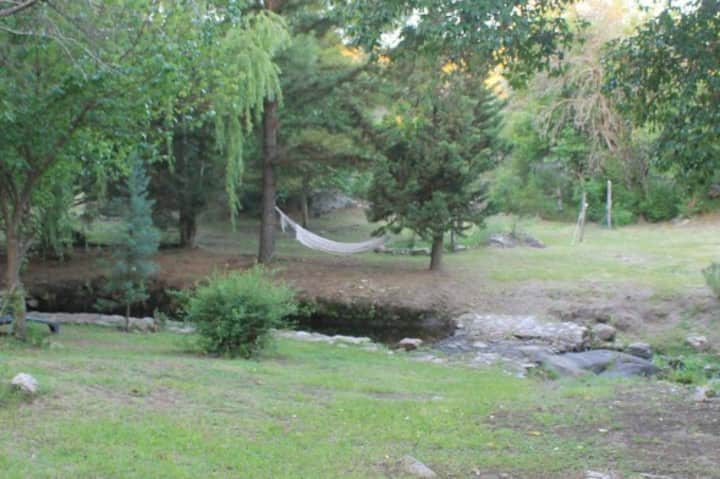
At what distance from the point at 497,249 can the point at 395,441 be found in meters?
15.8

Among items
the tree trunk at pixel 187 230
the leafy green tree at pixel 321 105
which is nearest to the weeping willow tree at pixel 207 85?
the tree trunk at pixel 187 230

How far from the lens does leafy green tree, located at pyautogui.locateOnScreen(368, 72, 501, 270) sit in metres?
15.6

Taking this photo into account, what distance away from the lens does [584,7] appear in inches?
1121

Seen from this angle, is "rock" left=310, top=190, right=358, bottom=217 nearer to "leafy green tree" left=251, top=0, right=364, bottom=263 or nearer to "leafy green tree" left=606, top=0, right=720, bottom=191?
"leafy green tree" left=251, top=0, right=364, bottom=263

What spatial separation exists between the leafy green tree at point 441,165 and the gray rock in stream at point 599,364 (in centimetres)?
574

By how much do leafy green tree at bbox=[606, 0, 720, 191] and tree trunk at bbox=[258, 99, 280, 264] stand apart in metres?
11.0

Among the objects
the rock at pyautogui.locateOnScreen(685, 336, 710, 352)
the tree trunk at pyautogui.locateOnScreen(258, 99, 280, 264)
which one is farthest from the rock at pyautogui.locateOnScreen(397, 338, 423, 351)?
the tree trunk at pyautogui.locateOnScreen(258, 99, 280, 264)

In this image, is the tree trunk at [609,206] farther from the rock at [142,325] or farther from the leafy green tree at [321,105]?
the rock at [142,325]

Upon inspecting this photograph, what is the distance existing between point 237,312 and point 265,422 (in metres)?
3.69

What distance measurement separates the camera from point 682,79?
709cm

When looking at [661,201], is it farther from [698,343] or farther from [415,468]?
[415,468]

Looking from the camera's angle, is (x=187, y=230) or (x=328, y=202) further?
(x=328, y=202)

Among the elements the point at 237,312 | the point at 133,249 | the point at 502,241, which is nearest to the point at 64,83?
the point at 237,312

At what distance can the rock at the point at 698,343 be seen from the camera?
11.2m
